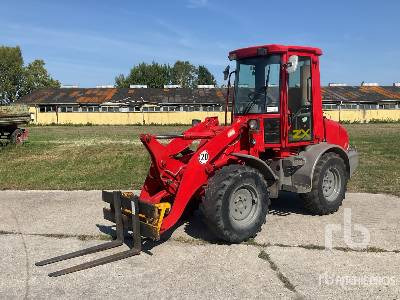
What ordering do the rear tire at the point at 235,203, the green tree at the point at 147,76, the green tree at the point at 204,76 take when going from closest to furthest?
1. the rear tire at the point at 235,203
2. the green tree at the point at 147,76
3. the green tree at the point at 204,76

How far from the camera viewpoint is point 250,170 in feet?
20.5

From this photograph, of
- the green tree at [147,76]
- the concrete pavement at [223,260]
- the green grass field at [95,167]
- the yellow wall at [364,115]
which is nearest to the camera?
the concrete pavement at [223,260]

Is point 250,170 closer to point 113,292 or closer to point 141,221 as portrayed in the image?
point 141,221

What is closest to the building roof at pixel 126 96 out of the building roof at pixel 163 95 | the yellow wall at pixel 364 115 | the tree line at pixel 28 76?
the building roof at pixel 163 95

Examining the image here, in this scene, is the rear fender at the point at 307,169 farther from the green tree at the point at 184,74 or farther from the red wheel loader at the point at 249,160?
the green tree at the point at 184,74

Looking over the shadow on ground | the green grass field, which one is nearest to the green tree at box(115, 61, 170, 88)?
the green grass field

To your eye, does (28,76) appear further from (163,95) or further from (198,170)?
(198,170)

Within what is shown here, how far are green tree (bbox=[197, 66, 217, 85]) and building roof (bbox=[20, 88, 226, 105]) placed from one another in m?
53.0

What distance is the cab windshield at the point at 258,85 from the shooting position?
7.03 m

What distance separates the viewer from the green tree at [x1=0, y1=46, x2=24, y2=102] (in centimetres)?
7875

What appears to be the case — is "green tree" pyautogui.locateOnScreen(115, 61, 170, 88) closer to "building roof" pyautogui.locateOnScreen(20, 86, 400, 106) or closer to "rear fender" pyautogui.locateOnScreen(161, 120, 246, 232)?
"building roof" pyautogui.locateOnScreen(20, 86, 400, 106)

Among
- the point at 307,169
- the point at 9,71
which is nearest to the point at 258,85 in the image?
the point at 307,169

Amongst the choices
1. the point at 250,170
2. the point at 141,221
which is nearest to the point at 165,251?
the point at 141,221

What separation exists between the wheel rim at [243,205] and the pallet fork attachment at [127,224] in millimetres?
952
